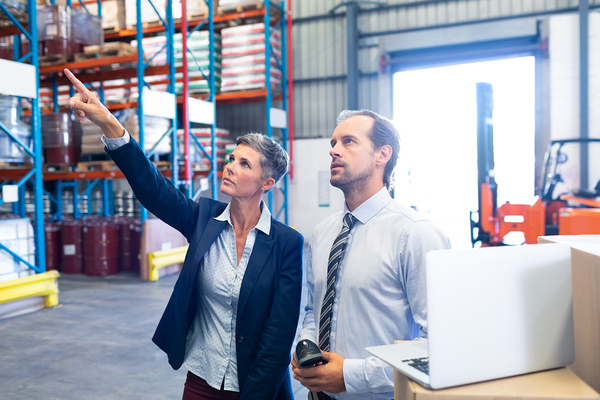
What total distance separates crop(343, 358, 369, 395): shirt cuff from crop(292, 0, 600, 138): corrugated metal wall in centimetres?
999

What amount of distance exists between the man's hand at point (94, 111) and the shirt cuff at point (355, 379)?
1.17m

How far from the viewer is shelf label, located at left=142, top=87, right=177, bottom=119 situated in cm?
680

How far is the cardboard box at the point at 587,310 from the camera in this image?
3.22ft

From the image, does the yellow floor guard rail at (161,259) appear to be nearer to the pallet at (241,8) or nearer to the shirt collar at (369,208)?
the pallet at (241,8)

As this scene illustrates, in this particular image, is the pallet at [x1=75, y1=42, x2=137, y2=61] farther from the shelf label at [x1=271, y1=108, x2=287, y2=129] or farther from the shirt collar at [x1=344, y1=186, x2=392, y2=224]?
the shirt collar at [x1=344, y1=186, x2=392, y2=224]

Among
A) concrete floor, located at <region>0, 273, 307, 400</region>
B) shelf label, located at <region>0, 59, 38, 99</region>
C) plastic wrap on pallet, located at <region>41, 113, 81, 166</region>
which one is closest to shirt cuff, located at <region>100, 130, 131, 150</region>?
concrete floor, located at <region>0, 273, 307, 400</region>

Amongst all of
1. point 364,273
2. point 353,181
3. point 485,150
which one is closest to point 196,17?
point 485,150

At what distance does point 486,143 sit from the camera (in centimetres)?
710

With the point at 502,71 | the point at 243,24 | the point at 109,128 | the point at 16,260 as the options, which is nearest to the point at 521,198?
the point at 502,71

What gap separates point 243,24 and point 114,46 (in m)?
3.55

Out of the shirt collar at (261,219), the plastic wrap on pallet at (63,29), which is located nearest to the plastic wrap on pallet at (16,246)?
the plastic wrap on pallet at (63,29)

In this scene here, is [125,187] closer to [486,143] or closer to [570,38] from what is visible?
[486,143]

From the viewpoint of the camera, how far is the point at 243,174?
206 cm

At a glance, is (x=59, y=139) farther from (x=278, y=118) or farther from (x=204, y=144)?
(x=278, y=118)
